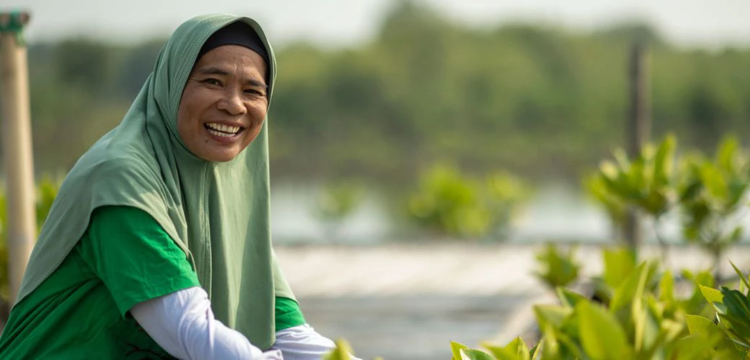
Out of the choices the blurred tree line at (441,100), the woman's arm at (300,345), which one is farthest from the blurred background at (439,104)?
the woman's arm at (300,345)

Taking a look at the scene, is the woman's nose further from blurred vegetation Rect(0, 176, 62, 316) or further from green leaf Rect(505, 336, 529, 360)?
blurred vegetation Rect(0, 176, 62, 316)

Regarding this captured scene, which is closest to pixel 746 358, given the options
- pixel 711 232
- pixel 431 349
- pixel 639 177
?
pixel 639 177

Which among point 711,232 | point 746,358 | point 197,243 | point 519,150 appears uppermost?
point 519,150

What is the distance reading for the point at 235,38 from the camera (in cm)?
134

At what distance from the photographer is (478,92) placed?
25.7m

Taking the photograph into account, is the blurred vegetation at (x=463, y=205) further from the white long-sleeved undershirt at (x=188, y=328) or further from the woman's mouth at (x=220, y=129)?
the white long-sleeved undershirt at (x=188, y=328)

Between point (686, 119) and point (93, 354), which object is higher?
point (686, 119)

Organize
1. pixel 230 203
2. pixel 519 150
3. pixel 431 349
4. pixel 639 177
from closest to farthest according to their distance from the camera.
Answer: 1. pixel 230 203
2. pixel 639 177
3. pixel 431 349
4. pixel 519 150

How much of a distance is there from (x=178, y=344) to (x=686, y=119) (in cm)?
2428

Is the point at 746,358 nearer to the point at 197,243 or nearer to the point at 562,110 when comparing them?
the point at 197,243

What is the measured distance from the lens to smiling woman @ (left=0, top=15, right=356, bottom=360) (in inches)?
47.3

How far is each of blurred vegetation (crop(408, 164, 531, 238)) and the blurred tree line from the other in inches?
590

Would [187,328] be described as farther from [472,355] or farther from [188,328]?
[472,355]

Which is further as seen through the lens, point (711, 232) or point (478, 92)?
point (478, 92)
